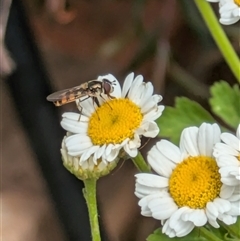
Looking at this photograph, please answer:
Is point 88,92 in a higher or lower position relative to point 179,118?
higher

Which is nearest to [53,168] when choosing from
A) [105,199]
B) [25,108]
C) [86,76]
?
[25,108]

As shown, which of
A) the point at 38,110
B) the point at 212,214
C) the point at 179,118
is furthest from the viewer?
the point at 38,110

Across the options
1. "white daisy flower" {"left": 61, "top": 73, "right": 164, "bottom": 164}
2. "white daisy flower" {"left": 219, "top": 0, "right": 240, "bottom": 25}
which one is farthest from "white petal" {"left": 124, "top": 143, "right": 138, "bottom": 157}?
"white daisy flower" {"left": 219, "top": 0, "right": 240, "bottom": 25}

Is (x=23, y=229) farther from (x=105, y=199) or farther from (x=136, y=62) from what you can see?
(x=136, y=62)

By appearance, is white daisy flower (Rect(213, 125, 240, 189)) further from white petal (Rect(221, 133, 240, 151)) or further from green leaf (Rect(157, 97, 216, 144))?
green leaf (Rect(157, 97, 216, 144))

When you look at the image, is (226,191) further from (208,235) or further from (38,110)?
(38,110)

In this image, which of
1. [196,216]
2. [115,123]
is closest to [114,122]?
[115,123]
